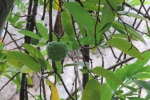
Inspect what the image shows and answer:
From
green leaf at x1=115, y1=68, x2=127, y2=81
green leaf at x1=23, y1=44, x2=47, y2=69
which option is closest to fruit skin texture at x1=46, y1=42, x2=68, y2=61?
green leaf at x1=23, y1=44, x2=47, y2=69

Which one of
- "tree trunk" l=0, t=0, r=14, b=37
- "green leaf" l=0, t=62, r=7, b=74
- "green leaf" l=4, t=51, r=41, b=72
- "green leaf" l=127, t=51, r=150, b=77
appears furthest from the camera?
"green leaf" l=0, t=62, r=7, b=74

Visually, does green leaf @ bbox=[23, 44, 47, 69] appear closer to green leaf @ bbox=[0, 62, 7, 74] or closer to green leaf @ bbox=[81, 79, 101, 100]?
green leaf @ bbox=[81, 79, 101, 100]

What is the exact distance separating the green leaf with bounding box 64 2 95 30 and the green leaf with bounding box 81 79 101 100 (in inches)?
5.0

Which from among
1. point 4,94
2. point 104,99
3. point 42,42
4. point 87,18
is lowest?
point 4,94

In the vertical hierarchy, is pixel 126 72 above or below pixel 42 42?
below

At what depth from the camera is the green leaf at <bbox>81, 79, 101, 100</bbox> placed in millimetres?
617

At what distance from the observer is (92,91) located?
617mm

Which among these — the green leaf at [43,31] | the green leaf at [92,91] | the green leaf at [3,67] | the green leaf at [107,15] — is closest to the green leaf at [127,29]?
the green leaf at [107,15]

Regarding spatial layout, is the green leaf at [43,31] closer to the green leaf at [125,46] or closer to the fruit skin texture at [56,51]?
the fruit skin texture at [56,51]

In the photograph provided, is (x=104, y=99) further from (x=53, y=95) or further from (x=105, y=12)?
(x=105, y=12)

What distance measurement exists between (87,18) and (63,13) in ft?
0.56

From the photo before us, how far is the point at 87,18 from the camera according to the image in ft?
1.98

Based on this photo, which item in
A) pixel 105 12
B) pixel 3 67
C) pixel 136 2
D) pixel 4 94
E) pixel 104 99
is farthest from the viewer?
pixel 4 94

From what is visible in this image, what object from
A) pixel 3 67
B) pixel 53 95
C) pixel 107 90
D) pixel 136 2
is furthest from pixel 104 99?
pixel 136 2
